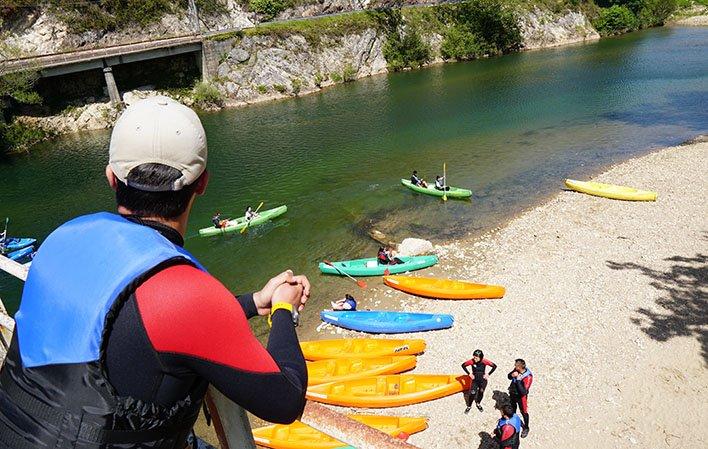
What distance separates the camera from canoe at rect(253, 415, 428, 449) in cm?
1166

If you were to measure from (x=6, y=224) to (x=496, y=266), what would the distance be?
28607 mm

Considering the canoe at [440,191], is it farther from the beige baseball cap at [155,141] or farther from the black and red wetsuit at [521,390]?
the beige baseball cap at [155,141]

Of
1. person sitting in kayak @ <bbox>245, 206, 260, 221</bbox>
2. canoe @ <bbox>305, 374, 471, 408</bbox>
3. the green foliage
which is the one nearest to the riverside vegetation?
the green foliage

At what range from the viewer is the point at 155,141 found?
82.9 inches

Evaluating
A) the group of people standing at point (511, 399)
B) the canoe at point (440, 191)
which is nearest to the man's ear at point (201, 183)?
the group of people standing at point (511, 399)

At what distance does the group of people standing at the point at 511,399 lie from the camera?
10.6 meters

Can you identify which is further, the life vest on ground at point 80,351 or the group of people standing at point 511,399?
the group of people standing at point 511,399

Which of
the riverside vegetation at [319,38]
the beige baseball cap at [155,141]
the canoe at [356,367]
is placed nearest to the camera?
the beige baseball cap at [155,141]

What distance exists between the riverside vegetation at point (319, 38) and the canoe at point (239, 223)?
106ft

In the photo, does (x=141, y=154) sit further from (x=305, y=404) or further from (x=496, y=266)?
(x=496, y=266)

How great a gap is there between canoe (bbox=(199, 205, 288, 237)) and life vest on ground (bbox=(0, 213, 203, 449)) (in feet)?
80.7

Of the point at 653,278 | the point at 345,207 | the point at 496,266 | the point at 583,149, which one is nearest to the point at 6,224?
the point at 345,207

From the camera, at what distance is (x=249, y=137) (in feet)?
145

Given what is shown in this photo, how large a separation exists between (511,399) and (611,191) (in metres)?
18.4
